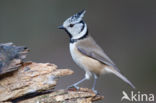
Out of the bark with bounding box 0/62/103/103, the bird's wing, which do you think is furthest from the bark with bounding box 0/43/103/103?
the bird's wing

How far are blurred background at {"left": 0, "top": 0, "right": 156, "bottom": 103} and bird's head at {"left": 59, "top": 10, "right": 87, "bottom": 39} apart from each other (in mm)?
3759

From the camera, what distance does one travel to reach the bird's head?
16.5ft

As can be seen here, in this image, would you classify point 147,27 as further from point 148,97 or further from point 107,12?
point 148,97

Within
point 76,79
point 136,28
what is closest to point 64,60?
point 76,79

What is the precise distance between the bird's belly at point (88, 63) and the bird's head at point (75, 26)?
0.32 m

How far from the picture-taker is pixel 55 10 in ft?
32.7

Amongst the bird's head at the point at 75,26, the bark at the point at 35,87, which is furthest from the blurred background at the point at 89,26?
the bark at the point at 35,87

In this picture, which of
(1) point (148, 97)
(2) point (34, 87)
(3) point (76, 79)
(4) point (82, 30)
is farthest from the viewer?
(3) point (76, 79)

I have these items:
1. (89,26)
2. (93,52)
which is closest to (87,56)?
(93,52)

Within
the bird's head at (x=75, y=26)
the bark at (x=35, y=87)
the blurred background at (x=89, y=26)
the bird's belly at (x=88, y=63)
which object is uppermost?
the blurred background at (x=89, y=26)

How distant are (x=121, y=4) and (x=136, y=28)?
833 mm

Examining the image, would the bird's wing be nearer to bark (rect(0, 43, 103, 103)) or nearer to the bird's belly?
the bird's belly

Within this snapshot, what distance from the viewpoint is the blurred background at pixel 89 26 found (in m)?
9.24

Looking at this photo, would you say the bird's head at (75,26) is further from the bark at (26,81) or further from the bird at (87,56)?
the bark at (26,81)
